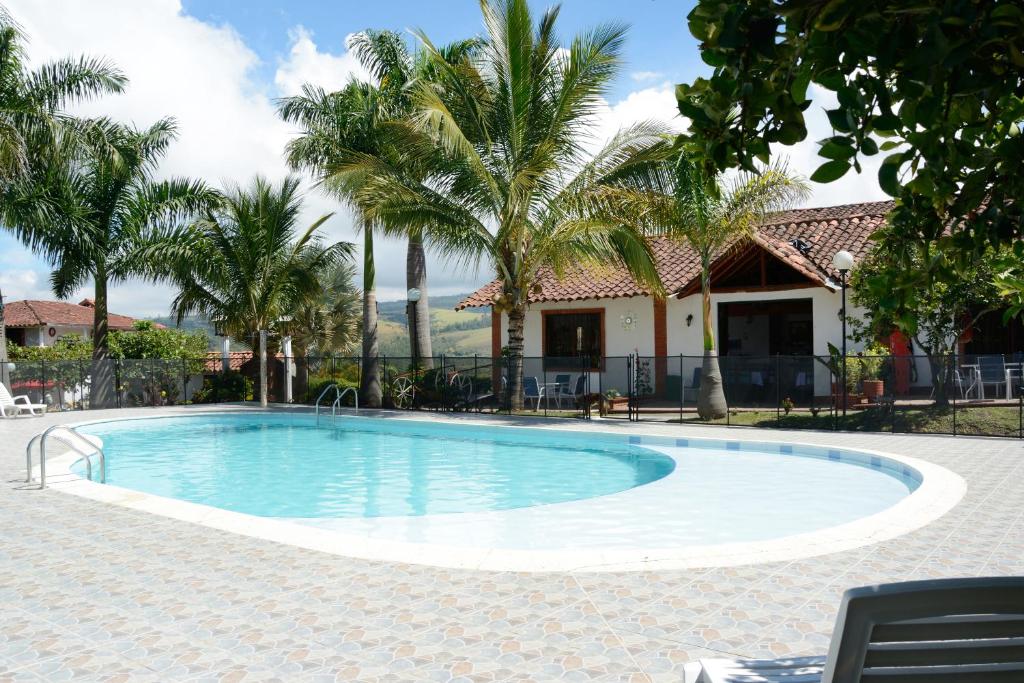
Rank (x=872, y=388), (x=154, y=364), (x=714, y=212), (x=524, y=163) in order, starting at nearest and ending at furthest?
(x=714, y=212), (x=872, y=388), (x=524, y=163), (x=154, y=364)

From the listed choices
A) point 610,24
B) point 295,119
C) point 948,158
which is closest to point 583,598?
point 948,158

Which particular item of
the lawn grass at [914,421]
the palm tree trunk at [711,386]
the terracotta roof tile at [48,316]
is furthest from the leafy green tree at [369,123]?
the terracotta roof tile at [48,316]

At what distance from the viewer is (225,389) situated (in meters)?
25.7

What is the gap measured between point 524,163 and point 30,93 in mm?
13909

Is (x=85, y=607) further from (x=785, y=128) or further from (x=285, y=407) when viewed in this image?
(x=285, y=407)

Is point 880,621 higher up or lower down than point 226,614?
higher up

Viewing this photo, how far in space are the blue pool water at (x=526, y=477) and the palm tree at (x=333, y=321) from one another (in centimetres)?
1853

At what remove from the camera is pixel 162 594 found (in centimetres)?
519

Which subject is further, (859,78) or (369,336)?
(369,336)

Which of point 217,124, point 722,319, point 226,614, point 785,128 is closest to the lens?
point 785,128

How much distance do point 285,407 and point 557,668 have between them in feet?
68.6

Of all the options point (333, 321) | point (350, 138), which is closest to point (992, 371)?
point (350, 138)

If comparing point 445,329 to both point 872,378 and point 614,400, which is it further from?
point 872,378

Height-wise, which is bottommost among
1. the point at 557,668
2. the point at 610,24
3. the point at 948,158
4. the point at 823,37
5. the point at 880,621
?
the point at 557,668
